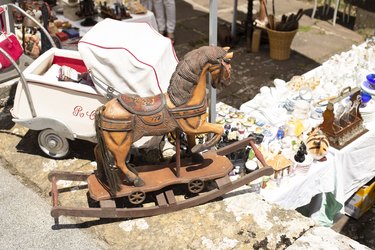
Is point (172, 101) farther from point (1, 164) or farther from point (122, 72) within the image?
point (1, 164)

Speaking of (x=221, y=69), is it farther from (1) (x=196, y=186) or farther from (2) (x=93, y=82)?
(2) (x=93, y=82)

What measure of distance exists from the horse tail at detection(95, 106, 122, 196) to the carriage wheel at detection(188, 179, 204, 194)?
0.49 m

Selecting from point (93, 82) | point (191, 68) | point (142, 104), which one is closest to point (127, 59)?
point (93, 82)

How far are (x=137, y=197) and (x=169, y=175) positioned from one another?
0.91 ft

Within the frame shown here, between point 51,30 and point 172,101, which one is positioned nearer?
point 172,101

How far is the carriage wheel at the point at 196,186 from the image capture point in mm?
3231

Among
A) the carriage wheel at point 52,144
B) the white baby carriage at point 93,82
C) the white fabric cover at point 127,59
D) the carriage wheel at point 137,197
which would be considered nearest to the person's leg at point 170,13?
the white baby carriage at point 93,82

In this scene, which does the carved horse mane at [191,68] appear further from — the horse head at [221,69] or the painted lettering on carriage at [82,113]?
the painted lettering on carriage at [82,113]

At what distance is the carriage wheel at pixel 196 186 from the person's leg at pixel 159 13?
503 cm

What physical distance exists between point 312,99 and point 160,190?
2.05 m

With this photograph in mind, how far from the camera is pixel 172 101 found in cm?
296

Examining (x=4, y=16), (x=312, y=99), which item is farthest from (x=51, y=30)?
(x=312, y=99)

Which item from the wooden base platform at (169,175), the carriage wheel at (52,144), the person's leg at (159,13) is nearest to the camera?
the wooden base platform at (169,175)

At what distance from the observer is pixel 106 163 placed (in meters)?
2.97
